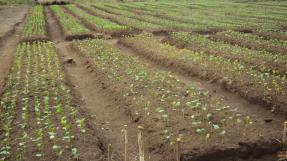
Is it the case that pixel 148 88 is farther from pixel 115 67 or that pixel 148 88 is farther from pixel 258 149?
pixel 258 149

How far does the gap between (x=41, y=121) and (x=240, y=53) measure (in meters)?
10.1

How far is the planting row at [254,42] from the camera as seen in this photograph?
16.4 m

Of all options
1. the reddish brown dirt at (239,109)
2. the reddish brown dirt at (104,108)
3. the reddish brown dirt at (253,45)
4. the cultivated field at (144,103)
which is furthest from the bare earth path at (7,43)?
the reddish brown dirt at (253,45)

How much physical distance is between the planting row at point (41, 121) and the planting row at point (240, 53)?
292 inches

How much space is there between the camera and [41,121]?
27.8ft

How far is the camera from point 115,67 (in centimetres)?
1342

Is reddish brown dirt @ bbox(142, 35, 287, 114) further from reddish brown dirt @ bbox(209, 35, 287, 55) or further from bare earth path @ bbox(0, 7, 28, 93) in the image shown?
bare earth path @ bbox(0, 7, 28, 93)

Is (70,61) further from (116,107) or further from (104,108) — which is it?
(116,107)

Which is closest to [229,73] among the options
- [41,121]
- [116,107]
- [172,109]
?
[172,109]

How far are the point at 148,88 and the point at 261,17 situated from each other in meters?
22.8

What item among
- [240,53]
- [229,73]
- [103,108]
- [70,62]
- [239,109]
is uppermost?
[240,53]

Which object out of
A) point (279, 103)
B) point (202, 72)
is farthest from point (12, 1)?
point (279, 103)

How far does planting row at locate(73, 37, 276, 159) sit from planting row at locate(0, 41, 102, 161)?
5.20 feet

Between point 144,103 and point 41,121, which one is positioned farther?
point 144,103
